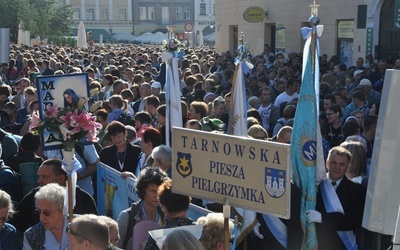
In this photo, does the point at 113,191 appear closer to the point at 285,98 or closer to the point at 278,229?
the point at 278,229

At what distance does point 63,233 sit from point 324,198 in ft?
7.72

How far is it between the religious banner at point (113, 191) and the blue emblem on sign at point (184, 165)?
182cm

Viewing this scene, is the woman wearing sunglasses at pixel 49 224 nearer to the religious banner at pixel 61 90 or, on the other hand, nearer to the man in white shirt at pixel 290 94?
the religious banner at pixel 61 90

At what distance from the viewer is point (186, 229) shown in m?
4.84

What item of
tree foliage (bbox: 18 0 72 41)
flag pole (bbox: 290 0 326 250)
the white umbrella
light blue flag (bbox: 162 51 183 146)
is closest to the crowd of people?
flag pole (bbox: 290 0 326 250)

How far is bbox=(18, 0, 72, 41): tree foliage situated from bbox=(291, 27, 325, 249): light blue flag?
1526 inches

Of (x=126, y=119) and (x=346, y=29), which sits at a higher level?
(x=346, y=29)

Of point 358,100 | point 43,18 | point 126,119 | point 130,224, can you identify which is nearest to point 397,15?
point 358,100

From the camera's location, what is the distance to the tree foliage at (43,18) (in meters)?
43.6

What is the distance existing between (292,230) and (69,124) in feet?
7.41

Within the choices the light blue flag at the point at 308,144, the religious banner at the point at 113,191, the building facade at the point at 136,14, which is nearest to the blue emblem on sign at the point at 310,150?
the light blue flag at the point at 308,144

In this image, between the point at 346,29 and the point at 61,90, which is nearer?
the point at 61,90

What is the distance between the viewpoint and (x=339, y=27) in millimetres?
26141

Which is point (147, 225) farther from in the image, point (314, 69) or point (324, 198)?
point (314, 69)
